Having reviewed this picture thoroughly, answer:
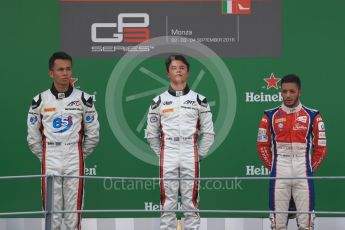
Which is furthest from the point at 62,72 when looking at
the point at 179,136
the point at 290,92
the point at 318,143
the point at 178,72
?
the point at 318,143

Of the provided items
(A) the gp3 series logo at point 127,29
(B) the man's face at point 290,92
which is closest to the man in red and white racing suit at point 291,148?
(B) the man's face at point 290,92

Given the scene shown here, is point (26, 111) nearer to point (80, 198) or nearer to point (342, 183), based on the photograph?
point (80, 198)

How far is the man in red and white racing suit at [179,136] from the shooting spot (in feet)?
27.0

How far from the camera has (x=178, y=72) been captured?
8484mm

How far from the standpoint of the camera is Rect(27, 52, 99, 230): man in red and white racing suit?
27.1ft

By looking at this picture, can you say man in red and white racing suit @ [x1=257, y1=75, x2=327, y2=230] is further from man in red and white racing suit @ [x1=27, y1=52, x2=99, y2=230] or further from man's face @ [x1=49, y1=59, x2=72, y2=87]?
man's face @ [x1=49, y1=59, x2=72, y2=87]

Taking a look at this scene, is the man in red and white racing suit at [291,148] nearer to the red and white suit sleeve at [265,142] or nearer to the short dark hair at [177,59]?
the red and white suit sleeve at [265,142]

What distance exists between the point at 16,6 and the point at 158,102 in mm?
1831

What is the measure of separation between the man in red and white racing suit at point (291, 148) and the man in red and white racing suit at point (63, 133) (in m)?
1.54

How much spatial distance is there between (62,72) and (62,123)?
0.45 metres

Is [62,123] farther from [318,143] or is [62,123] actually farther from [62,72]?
[318,143]

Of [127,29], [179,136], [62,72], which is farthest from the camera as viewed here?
[127,29]

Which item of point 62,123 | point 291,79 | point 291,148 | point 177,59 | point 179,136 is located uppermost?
point 177,59

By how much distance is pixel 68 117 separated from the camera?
8.39m
